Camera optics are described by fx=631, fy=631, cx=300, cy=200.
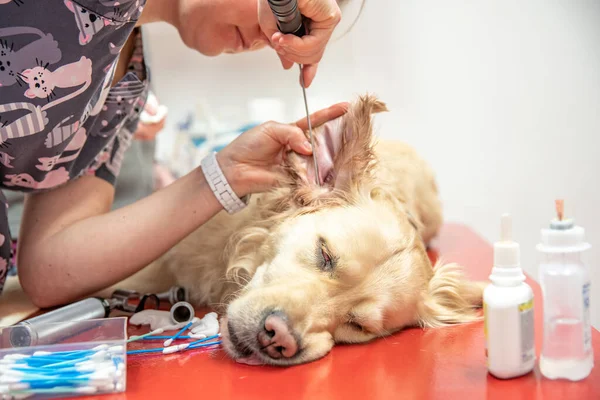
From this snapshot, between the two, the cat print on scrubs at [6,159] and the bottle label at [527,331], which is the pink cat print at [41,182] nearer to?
the cat print on scrubs at [6,159]

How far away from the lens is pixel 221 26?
155cm

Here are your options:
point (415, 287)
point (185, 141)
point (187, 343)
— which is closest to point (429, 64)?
point (185, 141)

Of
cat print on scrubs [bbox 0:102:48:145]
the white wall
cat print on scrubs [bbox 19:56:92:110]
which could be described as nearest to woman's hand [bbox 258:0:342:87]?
cat print on scrubs [bbox 19:56:92:110]

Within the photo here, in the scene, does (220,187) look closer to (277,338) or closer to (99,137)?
(99,137)

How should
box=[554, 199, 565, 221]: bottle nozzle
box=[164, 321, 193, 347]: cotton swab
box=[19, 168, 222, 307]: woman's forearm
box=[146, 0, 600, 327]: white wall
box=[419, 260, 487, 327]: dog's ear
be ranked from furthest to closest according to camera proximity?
box=[146, 0, 600, 327]: white wall, box=[19, 168, 222, 307]: woman's forearm, box=[419, 260, 487, 327]: dog's ear, box=[164, 321, 193, 347]: cotton swab, box=[554, 199, 565, 221]: bottle nozzle

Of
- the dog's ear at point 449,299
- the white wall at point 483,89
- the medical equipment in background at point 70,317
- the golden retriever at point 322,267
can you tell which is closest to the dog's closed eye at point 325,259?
the golden retriever at point 322,267

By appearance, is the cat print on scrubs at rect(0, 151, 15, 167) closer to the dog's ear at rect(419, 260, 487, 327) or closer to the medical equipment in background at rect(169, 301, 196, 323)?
the medical equipment in background at rect(169, 301, 196, 323)

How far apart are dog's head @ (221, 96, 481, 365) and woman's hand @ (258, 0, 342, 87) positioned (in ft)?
0.57

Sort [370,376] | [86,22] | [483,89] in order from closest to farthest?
[370,376] → [86,22] → [483,89]

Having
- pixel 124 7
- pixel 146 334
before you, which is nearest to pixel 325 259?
pixel 146 334

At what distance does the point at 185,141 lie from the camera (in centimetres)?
349

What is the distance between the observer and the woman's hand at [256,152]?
145 cm

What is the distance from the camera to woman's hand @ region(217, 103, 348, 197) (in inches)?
57.0

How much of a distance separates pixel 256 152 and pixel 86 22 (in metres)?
0.46
